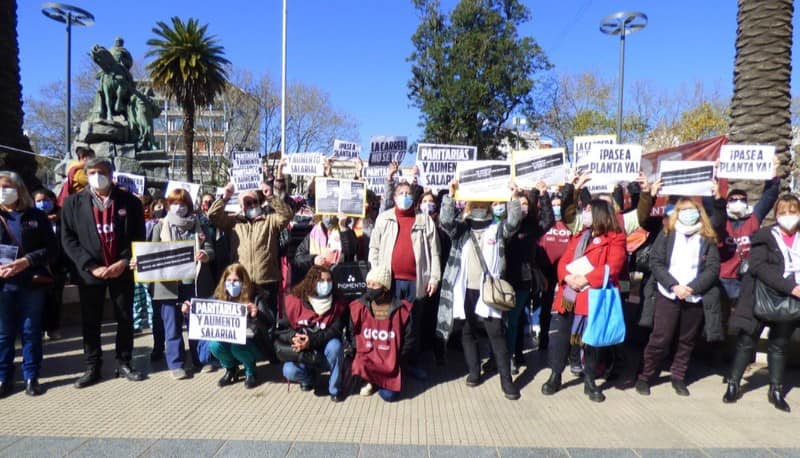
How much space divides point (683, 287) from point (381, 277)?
9.34ft

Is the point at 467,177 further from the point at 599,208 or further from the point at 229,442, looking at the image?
the point at 229,442

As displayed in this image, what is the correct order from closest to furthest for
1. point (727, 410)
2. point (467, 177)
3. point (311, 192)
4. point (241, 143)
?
point (727, 410)
point (467, 177)
point (311, 192)
point (241, 143)

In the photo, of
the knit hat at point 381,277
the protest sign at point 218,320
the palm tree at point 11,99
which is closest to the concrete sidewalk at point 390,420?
the protest sign at point 218,320

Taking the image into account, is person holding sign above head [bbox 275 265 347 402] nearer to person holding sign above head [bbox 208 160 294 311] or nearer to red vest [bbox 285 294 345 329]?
red vest [bbox 285 294 345 329]

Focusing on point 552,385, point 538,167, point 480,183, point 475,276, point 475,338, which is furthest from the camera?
point 538,167

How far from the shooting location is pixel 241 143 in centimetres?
3409

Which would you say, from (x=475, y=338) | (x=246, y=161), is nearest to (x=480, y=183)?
(x=475, y=338)

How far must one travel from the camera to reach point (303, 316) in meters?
4.92

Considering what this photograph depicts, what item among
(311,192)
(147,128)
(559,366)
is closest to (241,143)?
(147,128)

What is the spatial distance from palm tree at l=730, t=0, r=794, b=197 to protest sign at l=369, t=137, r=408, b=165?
5.19m

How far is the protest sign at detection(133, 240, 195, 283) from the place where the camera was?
5078 millimetres

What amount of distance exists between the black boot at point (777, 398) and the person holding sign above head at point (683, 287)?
2.26 ft

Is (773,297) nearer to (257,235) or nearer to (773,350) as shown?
(773,350)

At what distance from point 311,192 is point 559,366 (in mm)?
4898
